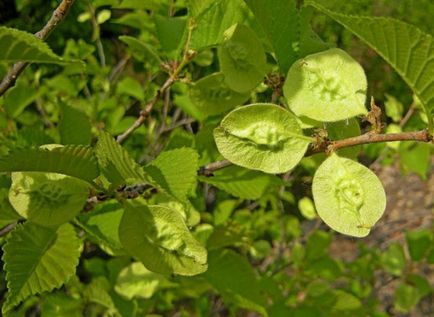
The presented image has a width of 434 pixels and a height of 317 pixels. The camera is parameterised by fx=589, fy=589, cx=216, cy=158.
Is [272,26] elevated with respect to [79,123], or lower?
elevated

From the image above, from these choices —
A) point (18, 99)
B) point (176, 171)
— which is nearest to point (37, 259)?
point (176, 171)

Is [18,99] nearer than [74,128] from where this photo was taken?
No

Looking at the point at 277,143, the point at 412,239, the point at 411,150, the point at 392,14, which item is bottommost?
the point at 392,14

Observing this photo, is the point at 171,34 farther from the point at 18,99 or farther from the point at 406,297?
the point at 406,297

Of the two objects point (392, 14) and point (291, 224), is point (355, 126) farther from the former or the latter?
point (392, 14)

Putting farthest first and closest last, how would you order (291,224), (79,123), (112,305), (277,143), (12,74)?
(291,224) → (112,305) → (79,123) → (12,74) → (277,143)

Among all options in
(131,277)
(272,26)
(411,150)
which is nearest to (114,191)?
(272,26)
